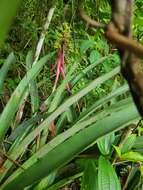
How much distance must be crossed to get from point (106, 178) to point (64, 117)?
554 millimetres

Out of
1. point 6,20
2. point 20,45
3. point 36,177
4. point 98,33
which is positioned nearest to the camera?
point 6,20

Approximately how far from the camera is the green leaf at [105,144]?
1.13 metres

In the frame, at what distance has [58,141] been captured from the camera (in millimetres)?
1163

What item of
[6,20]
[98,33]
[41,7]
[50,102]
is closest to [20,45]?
[41,7]

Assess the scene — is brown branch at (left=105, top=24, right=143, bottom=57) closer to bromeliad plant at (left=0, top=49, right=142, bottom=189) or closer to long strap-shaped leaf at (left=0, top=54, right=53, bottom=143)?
bromeliad plant at (left=0, top=49, right=142, bottom=189)

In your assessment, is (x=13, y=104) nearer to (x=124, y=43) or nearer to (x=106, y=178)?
(x=106, y=178)

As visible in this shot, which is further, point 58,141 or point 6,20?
point 58,141

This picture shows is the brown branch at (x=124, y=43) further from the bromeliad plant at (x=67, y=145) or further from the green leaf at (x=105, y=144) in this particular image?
the green leaf at (x=105, y=144)

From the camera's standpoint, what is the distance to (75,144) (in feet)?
3.21

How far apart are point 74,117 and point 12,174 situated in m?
0.39

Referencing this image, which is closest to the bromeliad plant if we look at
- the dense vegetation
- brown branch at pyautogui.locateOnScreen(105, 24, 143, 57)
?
the dense vegetation

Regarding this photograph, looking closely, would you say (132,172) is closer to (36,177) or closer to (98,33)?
(36,177)

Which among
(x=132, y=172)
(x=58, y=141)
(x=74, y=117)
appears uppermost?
(x=58, y=141)

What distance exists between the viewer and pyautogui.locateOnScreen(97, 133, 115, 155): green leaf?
1.13m
